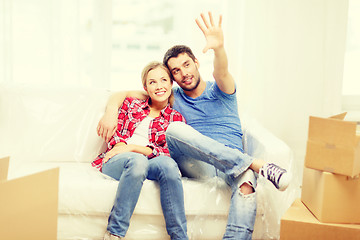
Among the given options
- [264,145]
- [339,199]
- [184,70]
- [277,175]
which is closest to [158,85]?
[184,70]

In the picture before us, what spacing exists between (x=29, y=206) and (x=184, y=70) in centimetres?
129

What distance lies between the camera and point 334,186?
1566mm

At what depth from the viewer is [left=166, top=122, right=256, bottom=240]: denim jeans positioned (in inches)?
65.0

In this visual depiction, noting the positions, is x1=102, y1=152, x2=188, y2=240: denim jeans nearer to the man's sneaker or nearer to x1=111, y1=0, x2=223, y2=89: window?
the man's sneaker

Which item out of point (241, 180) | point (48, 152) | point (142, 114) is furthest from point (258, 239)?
point (48, 152)

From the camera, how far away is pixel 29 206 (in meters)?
0.84

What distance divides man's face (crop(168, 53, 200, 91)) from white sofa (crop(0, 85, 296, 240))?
1.21 feet

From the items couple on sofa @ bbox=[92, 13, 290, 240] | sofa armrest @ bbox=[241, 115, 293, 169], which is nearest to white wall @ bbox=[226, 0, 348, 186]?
sofa armrest @ bbox=[241, 115, 293, 169]

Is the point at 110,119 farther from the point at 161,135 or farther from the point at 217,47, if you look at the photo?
the point at 217,47

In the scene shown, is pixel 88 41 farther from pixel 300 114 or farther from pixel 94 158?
pixel 300 114

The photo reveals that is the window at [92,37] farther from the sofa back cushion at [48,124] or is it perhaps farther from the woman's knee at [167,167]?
the woman's knee at [167,167]

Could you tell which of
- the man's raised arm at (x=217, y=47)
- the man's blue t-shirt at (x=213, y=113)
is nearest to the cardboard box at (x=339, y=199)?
the man's blue t-shirt at (x=213, y=113)

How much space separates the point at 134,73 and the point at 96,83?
254mm

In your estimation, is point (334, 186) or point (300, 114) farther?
point (300, 114)
